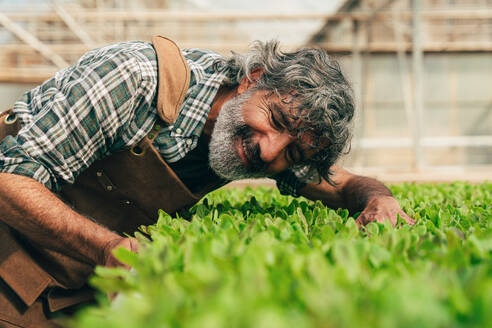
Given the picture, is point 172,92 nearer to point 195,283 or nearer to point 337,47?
point 195,283

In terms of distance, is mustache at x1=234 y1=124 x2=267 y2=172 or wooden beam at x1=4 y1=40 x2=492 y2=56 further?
wooden beam at x1=4 y1=40 x2=492 y2=56

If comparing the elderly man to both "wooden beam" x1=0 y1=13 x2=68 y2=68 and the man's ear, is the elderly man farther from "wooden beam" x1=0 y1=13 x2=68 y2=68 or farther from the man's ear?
"wooden beam" x1=0 y1=13 x2=68 y2=68

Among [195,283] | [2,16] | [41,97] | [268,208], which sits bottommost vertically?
[268,208]

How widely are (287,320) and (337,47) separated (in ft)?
31.6

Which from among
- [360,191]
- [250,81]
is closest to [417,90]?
[360,191]

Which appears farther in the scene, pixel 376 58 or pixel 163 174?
pixel 376 58

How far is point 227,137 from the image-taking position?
2.32m

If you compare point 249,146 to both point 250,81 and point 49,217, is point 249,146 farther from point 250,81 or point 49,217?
point 49,217

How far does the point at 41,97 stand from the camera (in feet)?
7.13

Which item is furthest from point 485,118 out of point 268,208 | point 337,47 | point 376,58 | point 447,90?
point 268,208

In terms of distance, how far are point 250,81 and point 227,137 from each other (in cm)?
38

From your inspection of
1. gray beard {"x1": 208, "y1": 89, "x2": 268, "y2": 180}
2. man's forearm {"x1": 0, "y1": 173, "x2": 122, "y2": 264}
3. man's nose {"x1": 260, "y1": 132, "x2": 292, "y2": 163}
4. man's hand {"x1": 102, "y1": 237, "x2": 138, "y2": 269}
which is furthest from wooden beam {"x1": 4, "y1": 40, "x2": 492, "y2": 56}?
man's hand {"x1": 102, "y1": 237, "x2": 138, "y2": 269}

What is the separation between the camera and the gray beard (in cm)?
232

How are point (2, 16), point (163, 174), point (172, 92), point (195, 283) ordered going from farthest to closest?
point (2, 16) < point (163, 174) < point (172, 92) < point (195, 283)
